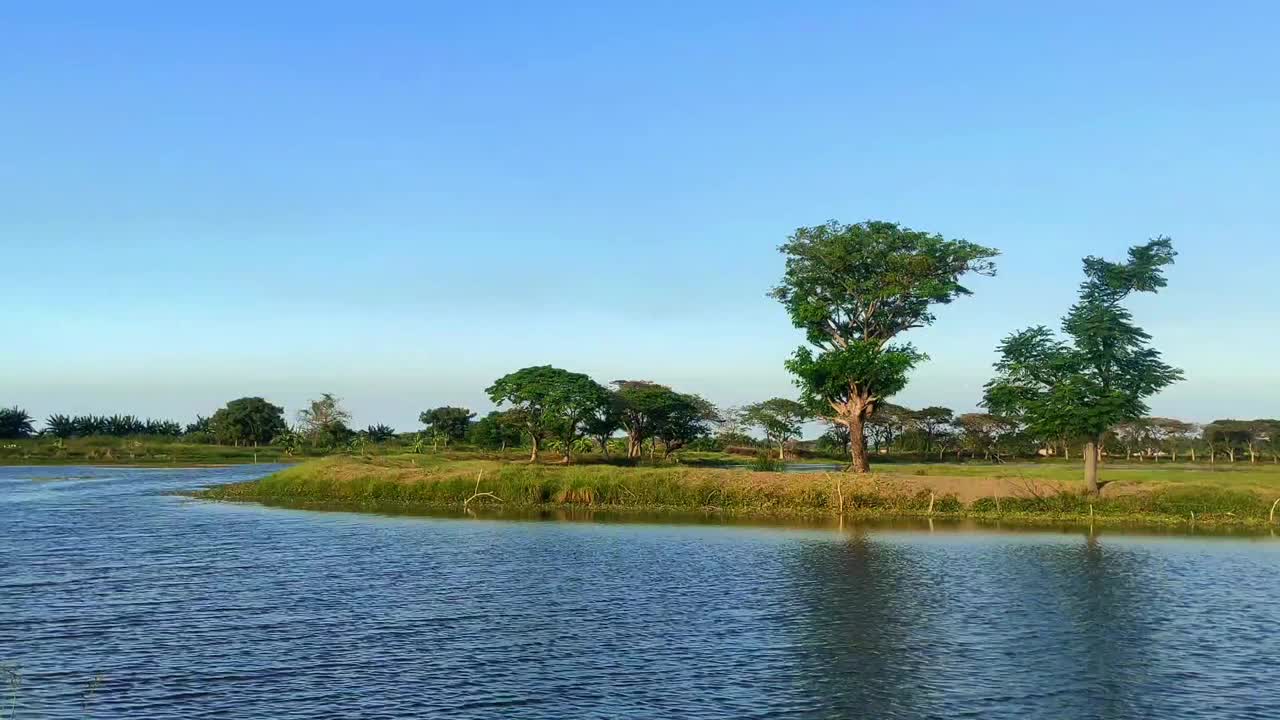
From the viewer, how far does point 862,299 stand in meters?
91.0

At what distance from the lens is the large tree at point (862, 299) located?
8950cm

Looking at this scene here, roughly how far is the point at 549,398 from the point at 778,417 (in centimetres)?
6279

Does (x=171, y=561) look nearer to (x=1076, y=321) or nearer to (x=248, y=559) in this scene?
(x=248, y=559)

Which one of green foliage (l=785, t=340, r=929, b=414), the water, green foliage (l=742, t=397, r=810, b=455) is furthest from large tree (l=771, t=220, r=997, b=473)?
green foliage (l=742, t=397, r=810, b=455)

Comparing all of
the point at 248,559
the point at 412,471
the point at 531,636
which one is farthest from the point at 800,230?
the point at 531,636

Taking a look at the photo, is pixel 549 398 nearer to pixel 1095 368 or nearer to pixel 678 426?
pixel 678 426

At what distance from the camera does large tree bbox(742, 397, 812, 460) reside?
179500 mm

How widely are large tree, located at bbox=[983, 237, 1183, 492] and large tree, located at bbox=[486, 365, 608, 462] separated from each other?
60998 mm

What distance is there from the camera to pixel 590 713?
76.0 feet

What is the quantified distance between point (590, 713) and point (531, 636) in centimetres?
857

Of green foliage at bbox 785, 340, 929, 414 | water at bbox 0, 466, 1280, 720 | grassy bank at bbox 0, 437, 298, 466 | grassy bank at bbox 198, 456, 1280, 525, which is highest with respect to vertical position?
green foliage at bbox 785, 340, 929, 414

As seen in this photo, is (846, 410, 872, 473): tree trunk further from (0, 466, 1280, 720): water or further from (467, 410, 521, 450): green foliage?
(467, 410, 521, 450): green foliage

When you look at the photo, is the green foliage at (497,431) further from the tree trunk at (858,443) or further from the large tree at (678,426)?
the tree trunk at (858,443)

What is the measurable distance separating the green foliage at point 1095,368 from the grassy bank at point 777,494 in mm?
6030
